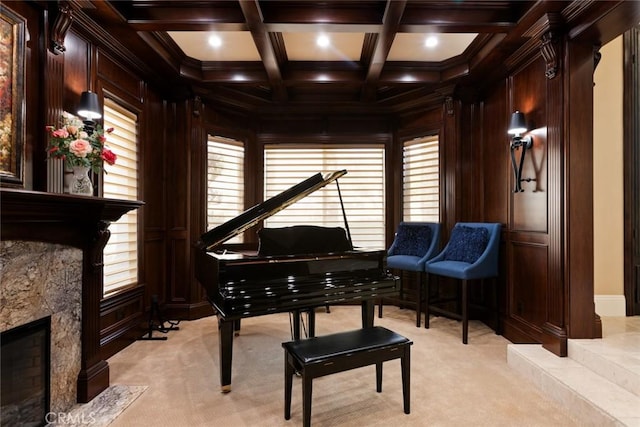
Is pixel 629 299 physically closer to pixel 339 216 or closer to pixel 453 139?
pixel 453 139

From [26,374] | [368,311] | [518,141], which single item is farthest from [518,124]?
[26,374]

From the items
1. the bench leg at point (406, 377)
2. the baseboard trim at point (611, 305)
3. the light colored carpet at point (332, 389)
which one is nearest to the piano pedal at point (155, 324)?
the light colored carpet at point (332, 389)

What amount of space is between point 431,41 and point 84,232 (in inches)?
136

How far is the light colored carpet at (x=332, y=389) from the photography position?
6.68ft

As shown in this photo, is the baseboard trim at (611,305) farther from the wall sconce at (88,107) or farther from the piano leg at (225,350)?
the wall sconce at (88,107)

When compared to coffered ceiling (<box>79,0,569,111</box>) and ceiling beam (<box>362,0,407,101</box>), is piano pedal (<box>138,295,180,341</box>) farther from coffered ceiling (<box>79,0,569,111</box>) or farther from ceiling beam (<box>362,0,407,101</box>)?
ceiling beam (<box>362,0,407,101</box>)

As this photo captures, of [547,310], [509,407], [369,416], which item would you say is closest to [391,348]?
[369,416]

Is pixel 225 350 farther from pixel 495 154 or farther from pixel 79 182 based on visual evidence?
pixel 495 154

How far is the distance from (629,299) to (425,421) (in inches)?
111

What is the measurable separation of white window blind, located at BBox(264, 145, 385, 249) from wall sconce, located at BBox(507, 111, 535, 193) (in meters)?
1.84

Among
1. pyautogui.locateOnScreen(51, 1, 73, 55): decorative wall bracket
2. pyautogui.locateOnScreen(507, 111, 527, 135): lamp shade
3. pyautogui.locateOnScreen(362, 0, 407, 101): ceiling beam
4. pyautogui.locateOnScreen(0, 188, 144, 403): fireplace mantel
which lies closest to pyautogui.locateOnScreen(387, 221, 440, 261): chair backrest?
pyautogui.locateOnScreen(507, 111, 527, 135): lamp shade

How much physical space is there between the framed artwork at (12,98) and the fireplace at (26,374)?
0.89 m

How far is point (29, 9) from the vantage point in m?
2.19

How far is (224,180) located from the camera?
4.43 meters
